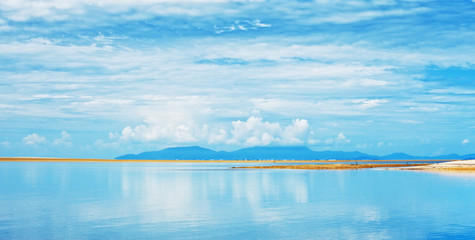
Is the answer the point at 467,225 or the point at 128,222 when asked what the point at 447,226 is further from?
the point at 128,222

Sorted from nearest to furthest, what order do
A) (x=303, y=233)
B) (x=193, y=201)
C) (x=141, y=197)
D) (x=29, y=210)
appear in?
(x=303, y=233) → (x=29, y=210) → (x=193, y=201) → (x=141, y=197)

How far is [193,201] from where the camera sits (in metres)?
42.1

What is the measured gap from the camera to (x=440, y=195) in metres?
46.6

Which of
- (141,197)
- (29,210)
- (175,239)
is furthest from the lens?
(141,197)

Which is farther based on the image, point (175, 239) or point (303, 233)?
point (303, 233)

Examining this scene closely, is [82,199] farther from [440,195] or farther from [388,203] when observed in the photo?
[440,195]

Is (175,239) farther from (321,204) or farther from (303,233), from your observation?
(321,204)

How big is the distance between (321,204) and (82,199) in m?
21.7

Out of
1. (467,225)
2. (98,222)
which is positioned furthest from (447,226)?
(98,222)

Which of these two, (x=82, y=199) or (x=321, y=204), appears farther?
(x=82, y=199)

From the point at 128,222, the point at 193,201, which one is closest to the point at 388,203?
the point at 193,201

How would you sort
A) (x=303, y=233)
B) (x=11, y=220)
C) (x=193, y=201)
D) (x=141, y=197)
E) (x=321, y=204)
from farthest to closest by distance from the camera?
1. (x=141, y=197)
2. (x=193, y=201)
3. (x=321, y=204)
4. (x=11, y=220)
5. (x=303, y=233)

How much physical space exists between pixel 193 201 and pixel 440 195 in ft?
78.7

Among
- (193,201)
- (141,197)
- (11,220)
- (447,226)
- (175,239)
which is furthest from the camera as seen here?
(141,197)
